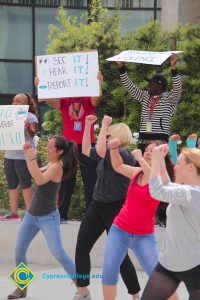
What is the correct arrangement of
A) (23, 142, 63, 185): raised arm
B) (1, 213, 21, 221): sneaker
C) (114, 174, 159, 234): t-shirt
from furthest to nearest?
(1, 213, 21, 221): sneaker, (23, 142, 63, 185): raised arm, (114, 174, 159, 234): t-shirt

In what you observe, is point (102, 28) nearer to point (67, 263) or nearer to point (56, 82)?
point (56, 82)

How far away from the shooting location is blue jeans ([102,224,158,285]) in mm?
5613

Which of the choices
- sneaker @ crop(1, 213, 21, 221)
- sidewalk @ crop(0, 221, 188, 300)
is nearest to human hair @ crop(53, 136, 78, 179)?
sidewalk @ crop(0, 221, 188, 300)

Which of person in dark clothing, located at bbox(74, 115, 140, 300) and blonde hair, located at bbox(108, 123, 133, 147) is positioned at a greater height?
blonde hair, located at bbox(108, 123, 133, 147)

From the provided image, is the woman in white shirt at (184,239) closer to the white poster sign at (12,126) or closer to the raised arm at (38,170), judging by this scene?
the raised arm at (38,170)

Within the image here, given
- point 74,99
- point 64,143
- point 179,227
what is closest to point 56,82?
point 74,99

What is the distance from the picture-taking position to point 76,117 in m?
7.92

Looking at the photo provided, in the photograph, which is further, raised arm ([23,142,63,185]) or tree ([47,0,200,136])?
tree ([47,0,200,136])

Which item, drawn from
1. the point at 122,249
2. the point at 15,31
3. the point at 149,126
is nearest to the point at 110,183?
the point at 122,249

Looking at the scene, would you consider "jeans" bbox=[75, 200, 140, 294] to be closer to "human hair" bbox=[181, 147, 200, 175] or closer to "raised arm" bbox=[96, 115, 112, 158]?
"raised arm" bbox=[96, 115, 112, 158]

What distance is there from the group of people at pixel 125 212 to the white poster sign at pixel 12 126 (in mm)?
1238

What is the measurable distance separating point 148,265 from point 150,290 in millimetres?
919

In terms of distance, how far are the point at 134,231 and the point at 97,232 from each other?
2.07 ft

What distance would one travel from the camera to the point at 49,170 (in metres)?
6.29
